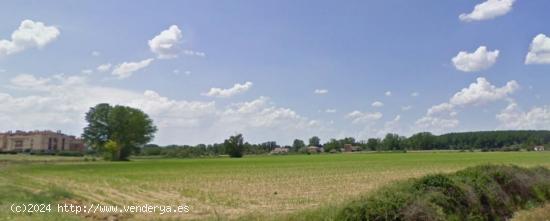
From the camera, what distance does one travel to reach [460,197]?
13609mm

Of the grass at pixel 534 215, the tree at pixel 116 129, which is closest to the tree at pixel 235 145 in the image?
the tree at pixel 116 129

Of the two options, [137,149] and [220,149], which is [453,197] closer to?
[137,149]

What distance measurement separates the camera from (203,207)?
20.7m

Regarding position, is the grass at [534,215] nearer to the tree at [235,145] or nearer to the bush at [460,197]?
the bush at [460,197]

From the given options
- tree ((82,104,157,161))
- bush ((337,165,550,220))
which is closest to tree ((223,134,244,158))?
tree ((82,104,157,161))

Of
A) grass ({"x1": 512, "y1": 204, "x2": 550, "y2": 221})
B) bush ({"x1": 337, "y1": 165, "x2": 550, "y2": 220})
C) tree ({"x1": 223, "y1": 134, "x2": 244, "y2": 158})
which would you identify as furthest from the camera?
tree ({"x1": 223, "y1": 134, "x2": 244, "y2": 158})

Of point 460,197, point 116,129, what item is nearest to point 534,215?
point 460,197

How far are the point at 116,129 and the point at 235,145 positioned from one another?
50.4m

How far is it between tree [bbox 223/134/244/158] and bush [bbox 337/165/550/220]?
459 ft

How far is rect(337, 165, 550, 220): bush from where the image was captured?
10891 mm

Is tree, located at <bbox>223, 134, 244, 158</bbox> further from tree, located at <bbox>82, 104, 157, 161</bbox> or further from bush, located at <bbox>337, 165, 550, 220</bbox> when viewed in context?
bush, located at <bbox>337, 165, 550, 220</bbox>

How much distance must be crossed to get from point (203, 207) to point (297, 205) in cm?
409

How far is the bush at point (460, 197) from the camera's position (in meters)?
10.9

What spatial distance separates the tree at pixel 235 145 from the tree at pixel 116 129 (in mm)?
43617
